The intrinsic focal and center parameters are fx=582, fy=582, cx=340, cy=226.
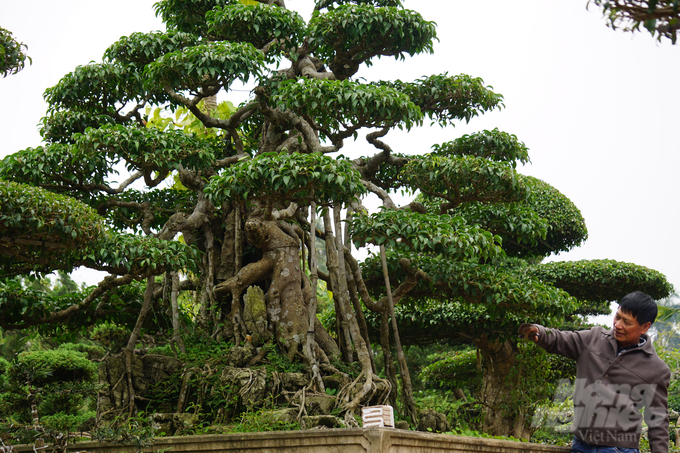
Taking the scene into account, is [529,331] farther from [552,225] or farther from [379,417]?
[552,225]

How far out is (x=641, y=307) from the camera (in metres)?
3.37

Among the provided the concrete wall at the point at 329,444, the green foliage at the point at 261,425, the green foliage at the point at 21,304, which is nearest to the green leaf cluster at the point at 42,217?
the concrete wall at the point at 329,444

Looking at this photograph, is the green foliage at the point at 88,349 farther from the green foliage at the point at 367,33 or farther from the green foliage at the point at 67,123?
the green foliage at the point at 367,33

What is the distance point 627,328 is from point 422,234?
10.9 ft

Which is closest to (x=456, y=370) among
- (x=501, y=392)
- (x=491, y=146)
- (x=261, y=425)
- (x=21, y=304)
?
(x=501, y=392)

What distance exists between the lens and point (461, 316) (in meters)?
11.1

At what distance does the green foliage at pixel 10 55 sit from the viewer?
5438 millimetres

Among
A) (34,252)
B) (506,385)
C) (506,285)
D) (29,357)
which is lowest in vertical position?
(506,385)

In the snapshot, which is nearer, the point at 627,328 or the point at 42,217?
the point at 627,328

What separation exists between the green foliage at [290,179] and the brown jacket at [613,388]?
9.96ft

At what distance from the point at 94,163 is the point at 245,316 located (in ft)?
9.32

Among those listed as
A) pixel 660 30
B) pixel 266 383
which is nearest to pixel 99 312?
pixel 266 383

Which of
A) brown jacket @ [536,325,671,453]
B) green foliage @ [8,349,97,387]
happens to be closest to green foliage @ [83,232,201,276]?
green foliage @ [8,349,97,387]

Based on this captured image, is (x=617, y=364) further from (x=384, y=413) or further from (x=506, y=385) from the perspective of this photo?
(x=506, y=385)
